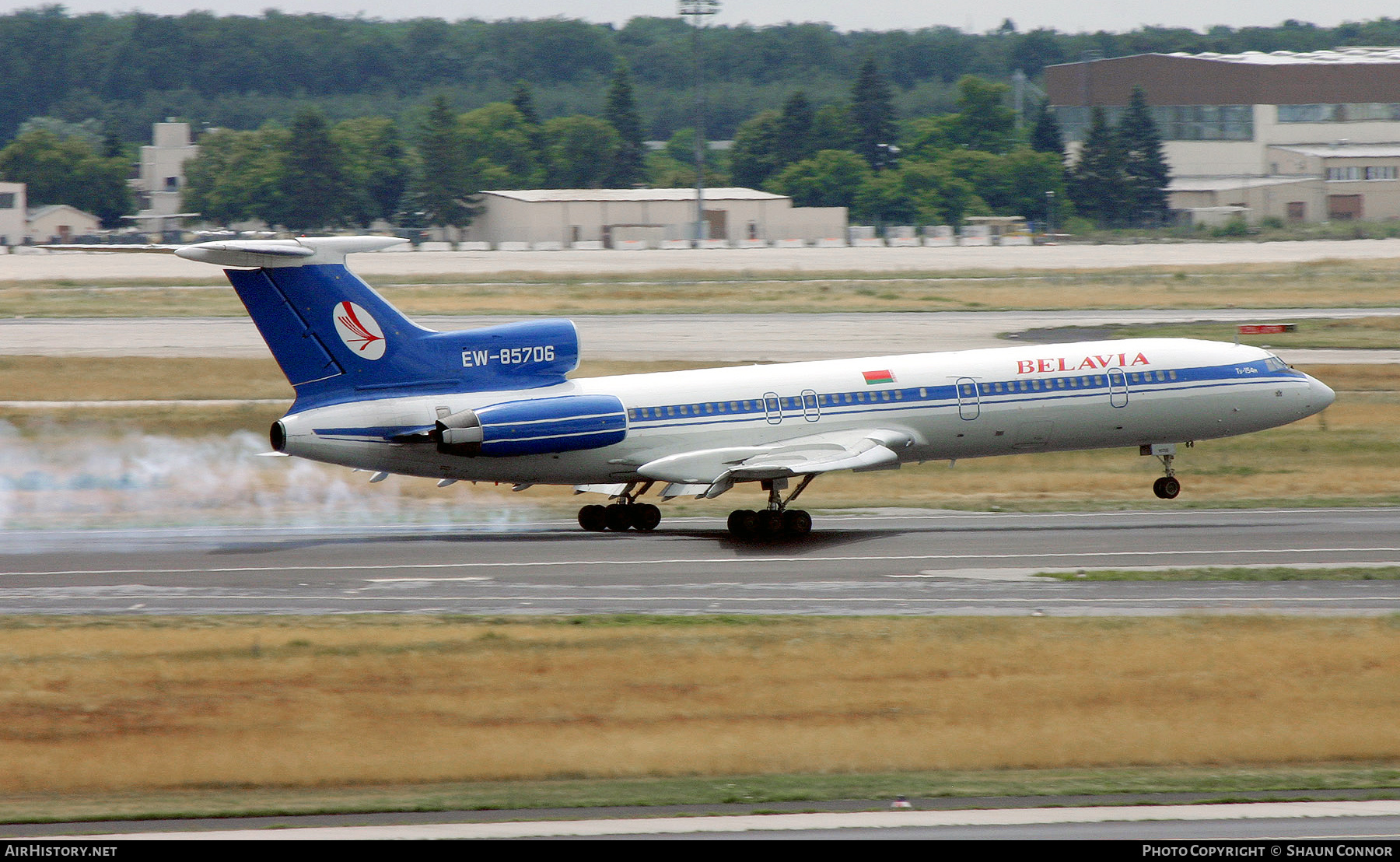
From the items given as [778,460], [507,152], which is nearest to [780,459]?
[778,460]

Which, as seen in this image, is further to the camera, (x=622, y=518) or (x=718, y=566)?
(x=622, y=518)

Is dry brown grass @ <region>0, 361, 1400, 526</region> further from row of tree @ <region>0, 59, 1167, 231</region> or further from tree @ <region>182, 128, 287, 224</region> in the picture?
tree @ <region>182, 128, 287, 224</region>

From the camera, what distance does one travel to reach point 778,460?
35781mm

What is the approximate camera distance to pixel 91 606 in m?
29.3

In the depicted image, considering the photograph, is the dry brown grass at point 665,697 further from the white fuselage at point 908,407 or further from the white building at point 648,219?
the white building at point 648,219

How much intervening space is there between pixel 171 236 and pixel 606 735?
142 m

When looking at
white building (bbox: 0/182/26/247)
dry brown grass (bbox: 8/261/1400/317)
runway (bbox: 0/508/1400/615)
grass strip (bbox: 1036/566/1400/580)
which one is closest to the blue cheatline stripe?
runway (bbox: 0/508/1400/615)

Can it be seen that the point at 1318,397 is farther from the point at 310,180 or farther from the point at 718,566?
the point at 310,180

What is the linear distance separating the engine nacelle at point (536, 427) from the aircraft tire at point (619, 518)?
2540mm

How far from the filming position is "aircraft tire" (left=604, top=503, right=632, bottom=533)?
3766cm

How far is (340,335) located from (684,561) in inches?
347

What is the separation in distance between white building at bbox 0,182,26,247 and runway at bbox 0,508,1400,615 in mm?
122189

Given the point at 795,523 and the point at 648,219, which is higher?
the point at 648,219

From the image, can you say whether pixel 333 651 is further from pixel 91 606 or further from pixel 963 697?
pixel 963 697
